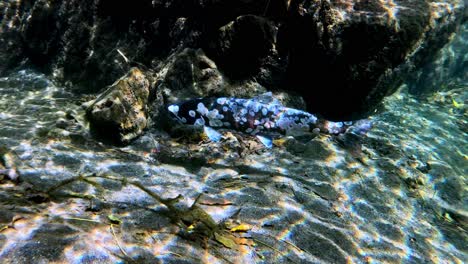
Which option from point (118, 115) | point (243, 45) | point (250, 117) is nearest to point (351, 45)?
point (243, 45)

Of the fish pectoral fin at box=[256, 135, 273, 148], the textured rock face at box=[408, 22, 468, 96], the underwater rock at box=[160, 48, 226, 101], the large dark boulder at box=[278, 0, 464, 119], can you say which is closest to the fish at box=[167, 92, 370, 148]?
the fish pectoral fin at box=[256, 135, 273, 148]

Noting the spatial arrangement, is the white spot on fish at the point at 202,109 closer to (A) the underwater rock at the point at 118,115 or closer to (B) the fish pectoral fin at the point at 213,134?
(B) the fish pectoral fin at the point at 213,134

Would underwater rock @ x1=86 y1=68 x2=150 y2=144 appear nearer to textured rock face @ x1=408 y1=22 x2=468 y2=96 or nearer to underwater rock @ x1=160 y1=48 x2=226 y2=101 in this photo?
underwater rock @ x1=160 y1=48 x2=226 y2=101

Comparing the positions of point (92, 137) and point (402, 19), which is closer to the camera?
point (92, 137)

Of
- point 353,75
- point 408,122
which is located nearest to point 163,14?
point 353,75

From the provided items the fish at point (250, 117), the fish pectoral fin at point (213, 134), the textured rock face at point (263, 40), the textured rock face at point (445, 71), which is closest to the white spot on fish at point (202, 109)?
the fish at point (250, 117)

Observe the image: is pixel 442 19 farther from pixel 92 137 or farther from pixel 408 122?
pixel 92 137

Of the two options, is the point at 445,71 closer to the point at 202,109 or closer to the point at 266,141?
the point at 266,141
